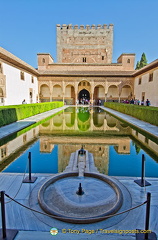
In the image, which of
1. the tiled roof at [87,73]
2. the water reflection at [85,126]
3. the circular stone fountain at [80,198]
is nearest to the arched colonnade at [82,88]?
the tiled roof at [87,73]

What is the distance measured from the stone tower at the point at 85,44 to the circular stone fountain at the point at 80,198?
118 ft

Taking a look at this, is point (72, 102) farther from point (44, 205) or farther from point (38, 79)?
point (44, 205)

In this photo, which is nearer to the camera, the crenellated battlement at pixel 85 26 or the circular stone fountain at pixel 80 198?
the circular stone fountain at pixel 80 198

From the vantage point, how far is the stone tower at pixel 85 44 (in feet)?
120

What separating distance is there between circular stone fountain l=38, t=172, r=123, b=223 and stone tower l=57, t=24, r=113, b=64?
1421 inches

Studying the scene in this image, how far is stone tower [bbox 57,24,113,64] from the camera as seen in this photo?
1442 inches

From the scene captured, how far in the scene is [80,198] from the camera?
2771mm

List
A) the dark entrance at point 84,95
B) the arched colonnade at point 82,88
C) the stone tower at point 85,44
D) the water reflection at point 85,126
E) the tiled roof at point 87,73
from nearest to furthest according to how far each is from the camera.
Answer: the water reflection at point 85,126
the tiled roof at point 87,73
the arched colonnade at point 82,88
the dark entrance at point 84,95
the stone tower at point 85,44

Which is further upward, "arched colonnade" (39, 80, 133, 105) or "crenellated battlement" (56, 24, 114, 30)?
"crenellated battlement" (56, 24, 114, 30)

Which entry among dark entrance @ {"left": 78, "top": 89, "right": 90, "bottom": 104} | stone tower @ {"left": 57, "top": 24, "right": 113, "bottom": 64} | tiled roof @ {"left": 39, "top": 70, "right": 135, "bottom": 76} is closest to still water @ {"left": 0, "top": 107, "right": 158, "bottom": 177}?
tiled roof @ {"left": 39, "top": 70, "right": 135, "bottom": 76}

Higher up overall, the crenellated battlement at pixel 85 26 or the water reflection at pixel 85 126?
the crenellated battlement at pixel 85 26

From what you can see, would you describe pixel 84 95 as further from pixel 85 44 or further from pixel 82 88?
pixel 85 44

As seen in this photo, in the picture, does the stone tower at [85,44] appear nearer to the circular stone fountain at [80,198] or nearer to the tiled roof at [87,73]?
the tiled roof at [87,73]

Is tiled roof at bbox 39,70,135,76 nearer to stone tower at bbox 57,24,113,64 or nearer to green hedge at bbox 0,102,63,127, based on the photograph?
stone tower at bbox 57,24,113,64
